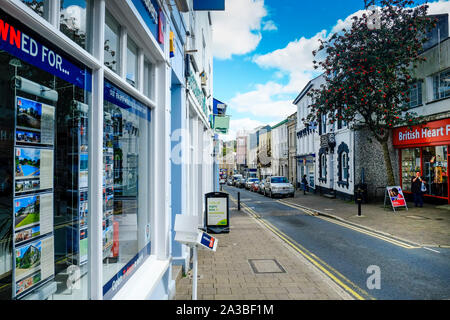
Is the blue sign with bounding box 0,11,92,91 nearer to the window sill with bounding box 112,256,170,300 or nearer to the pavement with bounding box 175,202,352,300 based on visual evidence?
the window sill with bounding box 112,256,170,300

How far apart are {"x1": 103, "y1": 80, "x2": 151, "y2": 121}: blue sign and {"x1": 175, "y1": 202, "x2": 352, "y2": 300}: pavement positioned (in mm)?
2872

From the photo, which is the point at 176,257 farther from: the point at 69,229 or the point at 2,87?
the point at 2,87

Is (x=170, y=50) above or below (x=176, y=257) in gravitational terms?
above

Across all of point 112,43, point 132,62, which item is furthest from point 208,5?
point 112,43

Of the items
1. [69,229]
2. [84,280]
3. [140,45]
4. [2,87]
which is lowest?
[84,280]

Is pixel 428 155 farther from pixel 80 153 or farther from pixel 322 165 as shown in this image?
pixel 80 153

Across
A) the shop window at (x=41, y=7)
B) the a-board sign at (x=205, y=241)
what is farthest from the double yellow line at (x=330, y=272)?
the shop window at (x=41, y=7)

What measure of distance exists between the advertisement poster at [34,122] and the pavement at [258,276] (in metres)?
3.46

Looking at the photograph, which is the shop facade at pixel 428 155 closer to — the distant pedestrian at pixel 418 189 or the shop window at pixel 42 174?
the distant pedestrian at pixel 418 189

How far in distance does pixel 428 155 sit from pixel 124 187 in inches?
694

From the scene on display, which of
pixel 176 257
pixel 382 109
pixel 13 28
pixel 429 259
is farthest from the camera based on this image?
pixel 382 109
